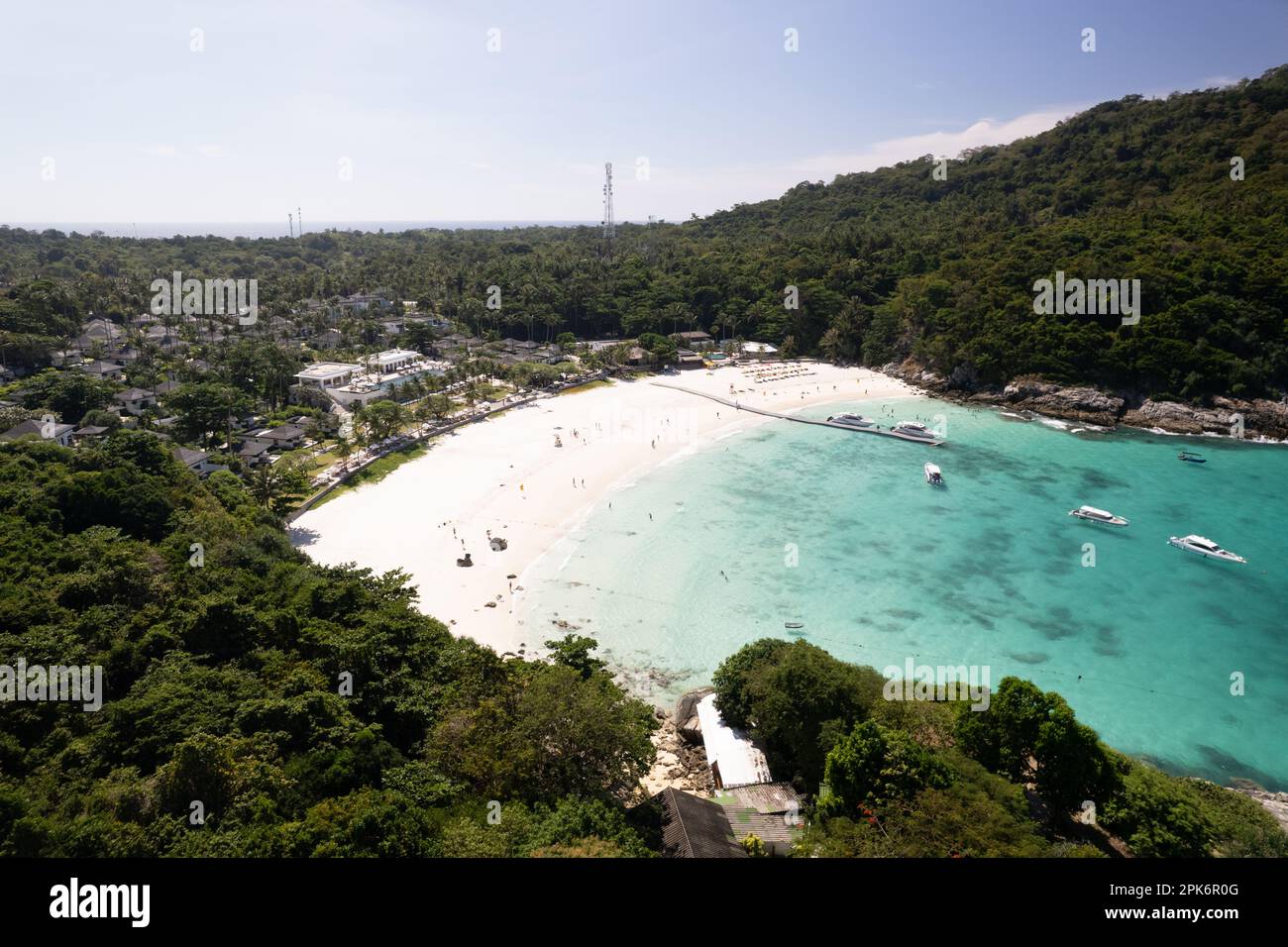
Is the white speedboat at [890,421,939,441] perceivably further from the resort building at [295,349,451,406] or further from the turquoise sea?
the resort building at [295,349,451,406]

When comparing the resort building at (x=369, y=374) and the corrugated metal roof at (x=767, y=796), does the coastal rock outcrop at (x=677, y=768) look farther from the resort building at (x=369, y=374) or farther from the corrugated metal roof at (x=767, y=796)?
the resort building at (x=369, y=374)

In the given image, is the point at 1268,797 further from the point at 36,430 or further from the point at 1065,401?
the point at 36,430

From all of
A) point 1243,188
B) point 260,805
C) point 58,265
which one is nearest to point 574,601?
point 260,805

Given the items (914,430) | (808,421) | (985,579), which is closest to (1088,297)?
(914,430)

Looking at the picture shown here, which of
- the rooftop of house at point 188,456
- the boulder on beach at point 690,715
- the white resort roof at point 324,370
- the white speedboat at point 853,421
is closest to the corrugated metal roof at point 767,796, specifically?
the boulder on beach at point 690,715

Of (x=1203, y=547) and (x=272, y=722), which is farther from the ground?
(x=1203, y=547)

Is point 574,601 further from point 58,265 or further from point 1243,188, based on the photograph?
point 58,265

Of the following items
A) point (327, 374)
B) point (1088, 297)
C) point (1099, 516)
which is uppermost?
point (1088, 297)
